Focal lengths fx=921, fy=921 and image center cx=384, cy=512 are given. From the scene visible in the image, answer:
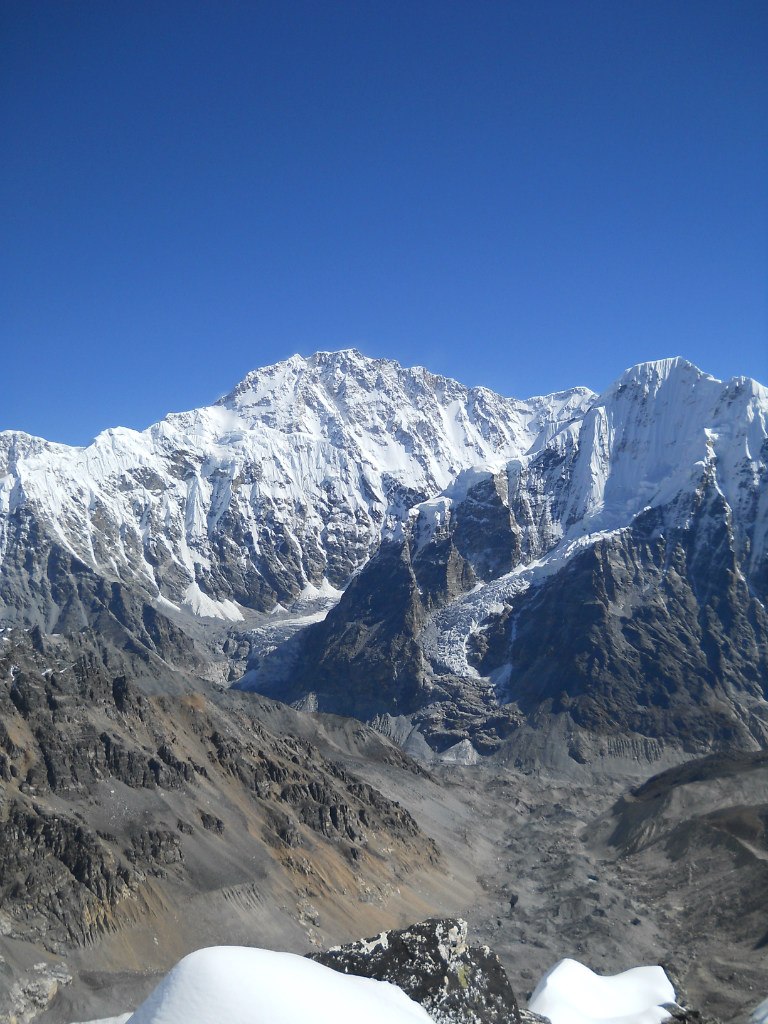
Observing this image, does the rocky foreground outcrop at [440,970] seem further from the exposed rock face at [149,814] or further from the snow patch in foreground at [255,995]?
the exposed rock face at [149,814]

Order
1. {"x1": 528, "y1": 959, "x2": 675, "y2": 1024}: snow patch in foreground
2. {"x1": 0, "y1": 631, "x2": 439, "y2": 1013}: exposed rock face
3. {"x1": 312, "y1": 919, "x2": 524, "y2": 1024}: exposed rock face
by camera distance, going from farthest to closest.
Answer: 1. {"x1": 0, "y1": 631, "x2": 439, "y2": 1013}: exposed rock face
2. {"x1": 528, "y1": 959, "x2": 675, "y2": 1024}: snow patch in foreground
3. {"x1": 312, "y1": 919, "x2": 524, "y2": 1024}: exposed rock face

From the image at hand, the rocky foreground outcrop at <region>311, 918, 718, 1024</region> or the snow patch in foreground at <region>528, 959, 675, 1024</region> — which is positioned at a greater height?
the rocky foreground outcrop at <region>311, 918, 718, 1024</region>

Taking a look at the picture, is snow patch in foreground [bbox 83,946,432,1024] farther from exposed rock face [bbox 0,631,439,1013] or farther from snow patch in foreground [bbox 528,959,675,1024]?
exposed rock face [bbox 0,631,439,1013]

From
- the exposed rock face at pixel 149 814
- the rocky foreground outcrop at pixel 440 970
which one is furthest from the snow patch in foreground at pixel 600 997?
the exposed rock face at pixel 149 814

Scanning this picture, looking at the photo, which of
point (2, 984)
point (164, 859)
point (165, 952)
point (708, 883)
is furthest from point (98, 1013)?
point (708, 883)

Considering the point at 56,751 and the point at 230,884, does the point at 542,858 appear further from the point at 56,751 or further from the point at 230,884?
the point at 56,751

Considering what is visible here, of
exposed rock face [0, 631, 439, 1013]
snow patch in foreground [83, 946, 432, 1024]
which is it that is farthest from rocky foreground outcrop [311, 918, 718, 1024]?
exposed rock face [0, 631, 439, 1013]
